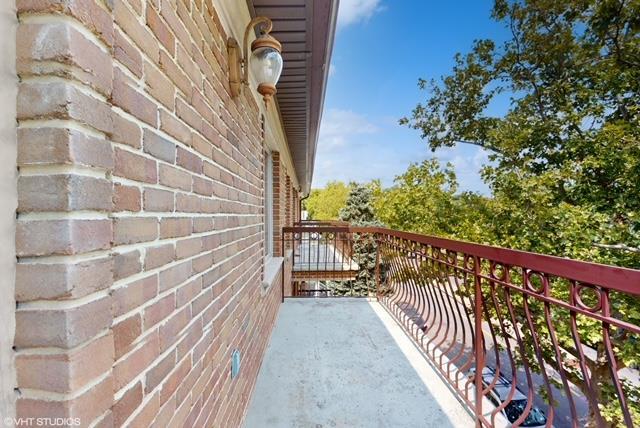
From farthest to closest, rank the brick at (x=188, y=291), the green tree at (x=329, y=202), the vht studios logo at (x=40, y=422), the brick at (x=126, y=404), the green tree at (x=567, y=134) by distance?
1. the green tree at (x=329, y=202)
2. the green tree at (x=567, y=134)
3. the brick at (x=188, y=291)
4. the brick at (x=126, y=404)
5. the vht studios logo at (x=40, y=422)

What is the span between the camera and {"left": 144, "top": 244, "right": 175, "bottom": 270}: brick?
34.7 inches

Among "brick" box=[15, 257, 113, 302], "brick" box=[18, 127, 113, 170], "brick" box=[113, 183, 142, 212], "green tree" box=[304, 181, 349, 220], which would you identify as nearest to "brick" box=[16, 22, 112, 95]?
"brick" box=[18, 127, 113, 170]

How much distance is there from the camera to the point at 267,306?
3.16 meters

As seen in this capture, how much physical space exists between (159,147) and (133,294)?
0.44 m

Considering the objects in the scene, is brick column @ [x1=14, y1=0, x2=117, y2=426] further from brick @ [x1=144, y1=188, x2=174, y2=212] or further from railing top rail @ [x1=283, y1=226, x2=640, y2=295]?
railing top rail @ [x1=283, y1=226, x2=640, y2=295]

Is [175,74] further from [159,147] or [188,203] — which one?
[188,203]

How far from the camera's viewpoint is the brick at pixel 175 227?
0.97 m

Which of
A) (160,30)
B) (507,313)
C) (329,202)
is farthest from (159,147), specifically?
(329,202)

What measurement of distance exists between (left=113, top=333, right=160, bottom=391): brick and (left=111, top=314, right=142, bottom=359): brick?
2 centimetres

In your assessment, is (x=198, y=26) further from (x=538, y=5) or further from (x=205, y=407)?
(x=538, y=5)

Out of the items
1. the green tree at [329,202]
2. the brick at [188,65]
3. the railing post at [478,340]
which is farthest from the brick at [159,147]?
the green tree at [329,202]

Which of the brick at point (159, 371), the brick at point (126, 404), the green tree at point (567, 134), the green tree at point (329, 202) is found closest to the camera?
the brick at point (126, 404)

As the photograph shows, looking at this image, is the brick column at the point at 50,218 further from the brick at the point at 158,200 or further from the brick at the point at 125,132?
the brick at the point at 158,200

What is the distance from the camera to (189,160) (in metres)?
1.18
